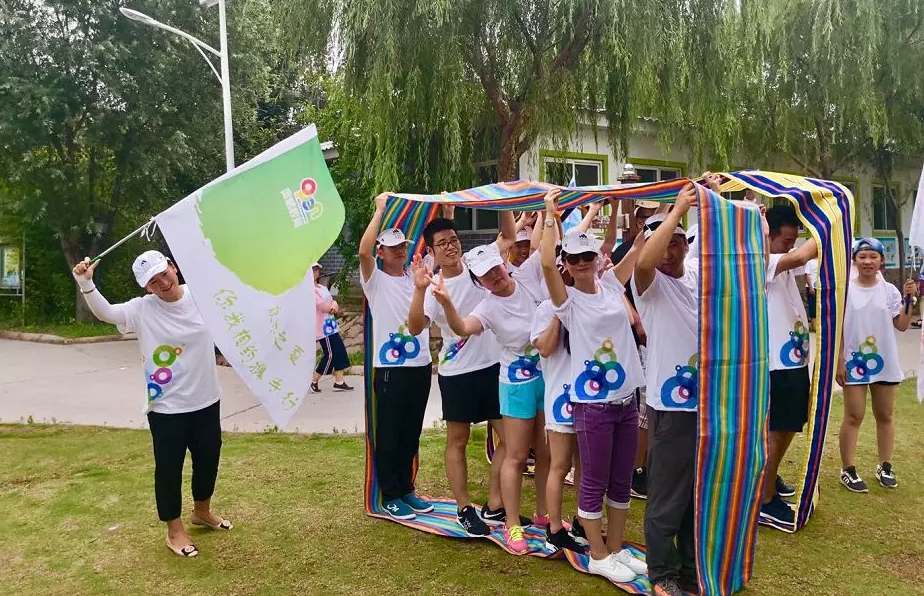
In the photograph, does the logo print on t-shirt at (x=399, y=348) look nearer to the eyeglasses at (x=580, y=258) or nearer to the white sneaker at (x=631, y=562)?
the eyeglasses at (x=580, y=258)

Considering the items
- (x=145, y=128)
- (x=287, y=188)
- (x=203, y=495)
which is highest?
(x=145, y=128)

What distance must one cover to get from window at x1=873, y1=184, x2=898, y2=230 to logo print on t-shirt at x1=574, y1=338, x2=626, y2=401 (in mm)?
18026

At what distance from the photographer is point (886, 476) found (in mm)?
4863

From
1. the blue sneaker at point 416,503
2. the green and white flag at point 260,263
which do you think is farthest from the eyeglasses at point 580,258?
the blue sneaker at point 416,503

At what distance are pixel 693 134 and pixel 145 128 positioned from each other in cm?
1140

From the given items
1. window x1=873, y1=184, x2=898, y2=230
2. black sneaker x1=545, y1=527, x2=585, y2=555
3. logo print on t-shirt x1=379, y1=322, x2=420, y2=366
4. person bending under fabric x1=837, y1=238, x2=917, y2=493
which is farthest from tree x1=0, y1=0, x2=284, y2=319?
window x1=873, y1=184, x2=898, y2=230

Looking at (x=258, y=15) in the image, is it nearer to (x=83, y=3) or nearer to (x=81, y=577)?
(x=83, y=3)

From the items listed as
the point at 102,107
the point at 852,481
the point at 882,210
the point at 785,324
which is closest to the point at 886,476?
the point at 852,481

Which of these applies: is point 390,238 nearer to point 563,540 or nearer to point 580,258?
point 580,258

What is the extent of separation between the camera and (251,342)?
3697 mm

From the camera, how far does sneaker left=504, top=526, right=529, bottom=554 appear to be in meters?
3.90

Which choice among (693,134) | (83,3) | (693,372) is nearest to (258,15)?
(83,3)

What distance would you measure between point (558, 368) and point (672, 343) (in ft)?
2.12

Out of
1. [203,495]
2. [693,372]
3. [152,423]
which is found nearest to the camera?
[693,372]
